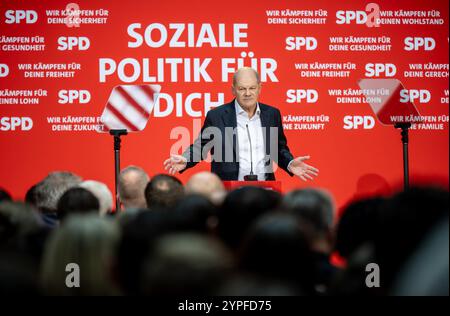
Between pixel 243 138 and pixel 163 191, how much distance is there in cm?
189

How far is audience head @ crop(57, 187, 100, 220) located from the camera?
2.63 metres

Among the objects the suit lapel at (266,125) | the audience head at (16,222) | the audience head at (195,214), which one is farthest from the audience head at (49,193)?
the suit lapel at (266,125)

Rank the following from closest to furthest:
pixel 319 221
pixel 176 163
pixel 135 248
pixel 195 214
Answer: pixel 135 248 → pixel 195 214 → pixel 319 221 → pixel 176 163

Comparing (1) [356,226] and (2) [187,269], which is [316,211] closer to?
(1) [356,226]

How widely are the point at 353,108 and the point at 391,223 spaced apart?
4.49 metres

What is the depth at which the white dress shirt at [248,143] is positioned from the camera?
194 inches

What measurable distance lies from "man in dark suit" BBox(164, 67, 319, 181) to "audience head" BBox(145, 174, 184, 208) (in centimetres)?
150

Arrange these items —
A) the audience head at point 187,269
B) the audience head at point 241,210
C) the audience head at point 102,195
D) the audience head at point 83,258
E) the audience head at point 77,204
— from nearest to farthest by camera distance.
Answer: the audience head at point 187,269
the audience head at point 83,258
the audience head at point 241,210
the audience head at point 77,204
the audience head at point 102,195

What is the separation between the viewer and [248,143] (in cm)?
499

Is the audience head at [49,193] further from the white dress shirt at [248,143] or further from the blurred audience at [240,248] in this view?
the white dress shirt at [248,143]

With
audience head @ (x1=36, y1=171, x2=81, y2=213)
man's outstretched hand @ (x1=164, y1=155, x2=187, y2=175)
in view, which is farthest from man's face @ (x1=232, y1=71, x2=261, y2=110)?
audience head @ (x1=36, y1=171, x2=81, y2=213)

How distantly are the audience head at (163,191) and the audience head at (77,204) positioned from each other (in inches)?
20.9

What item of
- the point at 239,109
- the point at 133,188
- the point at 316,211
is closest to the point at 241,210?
the point at 316,211

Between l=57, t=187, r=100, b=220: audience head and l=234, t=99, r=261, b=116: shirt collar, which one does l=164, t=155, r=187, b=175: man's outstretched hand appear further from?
l=57, t=187, r=100, b=220: audience head
